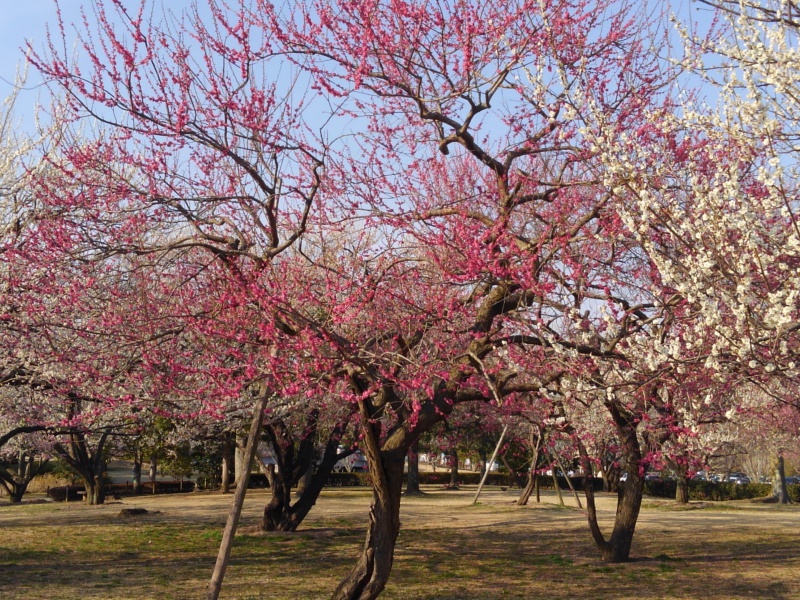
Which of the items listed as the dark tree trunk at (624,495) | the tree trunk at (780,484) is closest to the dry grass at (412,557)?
the dark tree trunk at (624,495)

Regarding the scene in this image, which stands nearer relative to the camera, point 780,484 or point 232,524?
point 232,524

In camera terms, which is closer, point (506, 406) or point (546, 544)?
point (506, 406)

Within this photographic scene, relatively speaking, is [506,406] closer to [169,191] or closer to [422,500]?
[169,191]

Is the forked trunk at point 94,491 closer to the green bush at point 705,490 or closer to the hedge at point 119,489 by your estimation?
the hedge at point 119,489

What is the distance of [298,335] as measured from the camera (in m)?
7.95

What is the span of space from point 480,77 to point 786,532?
1620 centimetres

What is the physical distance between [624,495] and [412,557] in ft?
12.6

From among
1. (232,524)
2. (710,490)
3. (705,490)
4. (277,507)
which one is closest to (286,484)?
(277,507)

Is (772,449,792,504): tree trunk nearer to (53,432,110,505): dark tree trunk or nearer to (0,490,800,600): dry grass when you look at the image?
(0,490,800,600): dry grass

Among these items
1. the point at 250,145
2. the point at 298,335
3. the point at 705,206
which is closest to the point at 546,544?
the point at 298,335

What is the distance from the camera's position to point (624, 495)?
43.4ft

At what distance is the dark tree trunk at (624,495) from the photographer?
12.2 m

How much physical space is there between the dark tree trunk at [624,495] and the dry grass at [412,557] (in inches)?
13.6

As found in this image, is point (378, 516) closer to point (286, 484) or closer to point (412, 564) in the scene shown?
point (412, 564)
